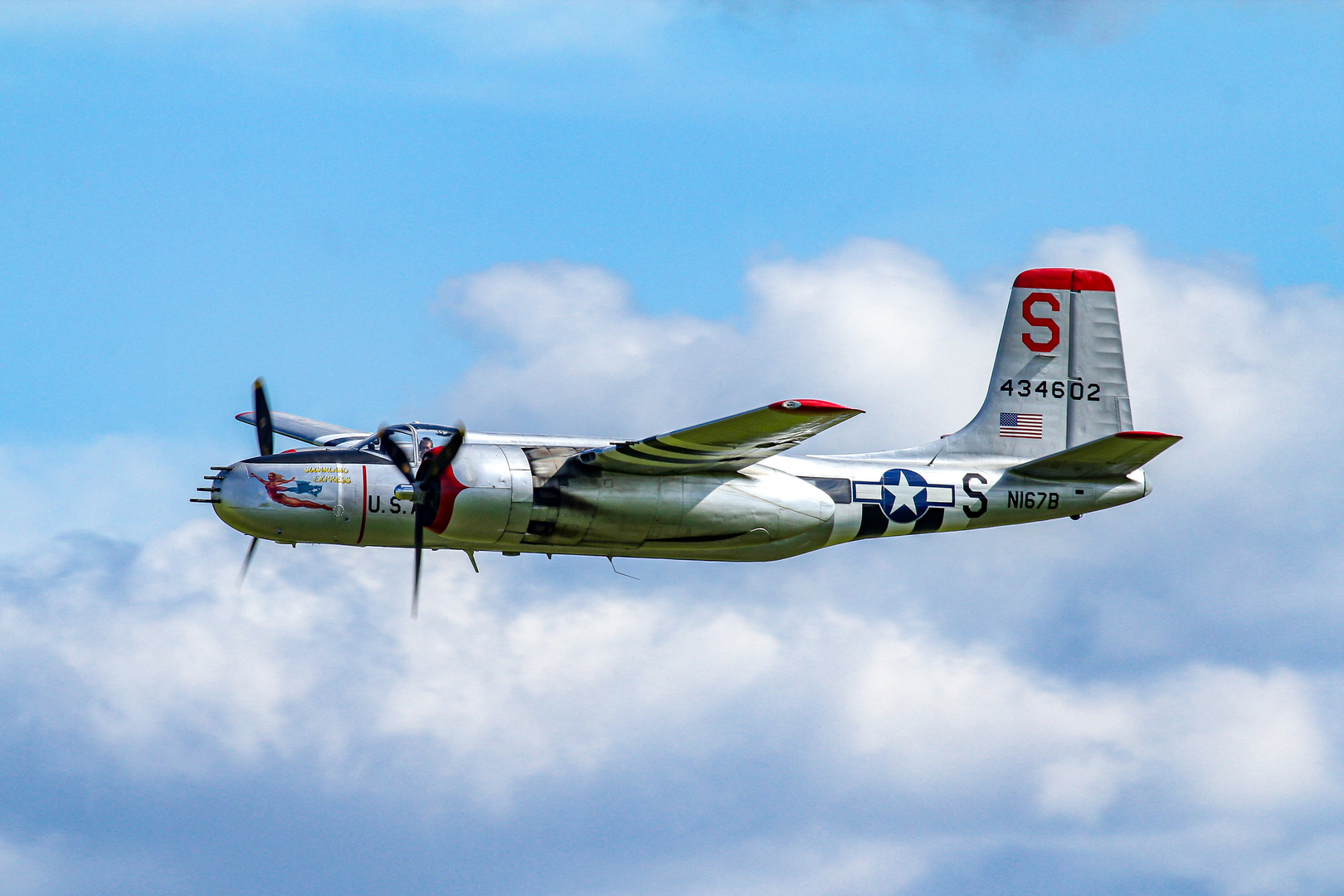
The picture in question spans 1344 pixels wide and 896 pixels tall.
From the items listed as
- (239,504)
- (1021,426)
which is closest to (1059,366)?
(1021,426)

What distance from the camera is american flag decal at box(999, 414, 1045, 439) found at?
3812cm

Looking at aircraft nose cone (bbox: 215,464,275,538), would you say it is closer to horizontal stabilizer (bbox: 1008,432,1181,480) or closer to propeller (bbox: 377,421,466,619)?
propeller (bbox: 377,421,466,619)

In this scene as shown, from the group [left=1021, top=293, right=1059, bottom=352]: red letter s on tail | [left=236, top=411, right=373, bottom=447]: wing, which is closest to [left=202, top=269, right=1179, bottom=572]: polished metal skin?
[left=1021, top=293, right=1059, bottom=352]: red letter s on tail

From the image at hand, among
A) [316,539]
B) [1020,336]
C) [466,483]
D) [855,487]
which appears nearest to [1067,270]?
[1020,336]

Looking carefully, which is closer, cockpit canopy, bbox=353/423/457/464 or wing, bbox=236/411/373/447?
cockpit canopy, bbox=353/423/457/464

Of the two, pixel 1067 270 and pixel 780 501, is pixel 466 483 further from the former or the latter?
pixel 1067 270

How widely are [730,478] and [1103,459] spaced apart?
8.29 metres

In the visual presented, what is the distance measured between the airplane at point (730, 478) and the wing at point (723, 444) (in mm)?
49

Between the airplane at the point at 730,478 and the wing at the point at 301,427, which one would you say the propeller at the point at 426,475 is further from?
the wing at the point at 301,427

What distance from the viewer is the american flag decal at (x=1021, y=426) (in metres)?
38.1

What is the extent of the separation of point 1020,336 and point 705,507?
10016mm

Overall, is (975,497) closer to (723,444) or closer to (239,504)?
(723,444)

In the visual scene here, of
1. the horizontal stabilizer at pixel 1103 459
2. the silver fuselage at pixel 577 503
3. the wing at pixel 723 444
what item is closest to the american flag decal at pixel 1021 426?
the horizontal stabilizer at pixel 1103 459

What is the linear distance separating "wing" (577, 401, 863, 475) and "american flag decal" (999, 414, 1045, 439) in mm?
7514
